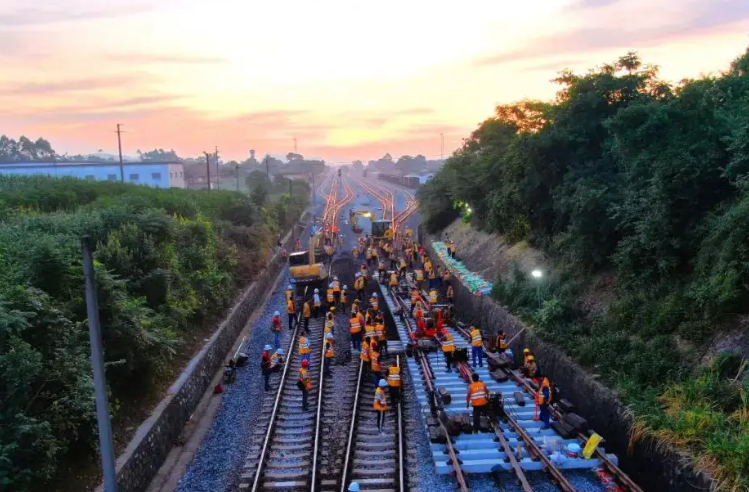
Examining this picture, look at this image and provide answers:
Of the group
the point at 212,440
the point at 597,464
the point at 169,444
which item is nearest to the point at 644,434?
the point at 597,464

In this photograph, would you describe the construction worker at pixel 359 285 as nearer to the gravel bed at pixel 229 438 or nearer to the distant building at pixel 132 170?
the gravel bed at pixel 229 438

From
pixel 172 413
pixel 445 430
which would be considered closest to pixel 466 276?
pixel 445 430

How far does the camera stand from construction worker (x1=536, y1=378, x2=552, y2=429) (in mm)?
12055

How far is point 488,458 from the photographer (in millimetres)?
10992

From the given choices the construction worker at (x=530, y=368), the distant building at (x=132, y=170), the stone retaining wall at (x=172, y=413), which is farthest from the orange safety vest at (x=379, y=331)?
the distant building at (x=132, y=170)

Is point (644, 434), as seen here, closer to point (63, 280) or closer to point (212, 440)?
point (212, 440)

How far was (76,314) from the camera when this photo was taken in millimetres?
11797

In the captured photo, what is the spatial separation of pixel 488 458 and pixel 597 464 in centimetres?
205

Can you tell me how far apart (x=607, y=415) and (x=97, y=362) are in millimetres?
9973

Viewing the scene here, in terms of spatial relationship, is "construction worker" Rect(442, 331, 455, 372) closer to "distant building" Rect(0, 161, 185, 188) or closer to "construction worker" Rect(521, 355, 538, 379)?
"construction worker" Rect(521, 355, 538, 379)

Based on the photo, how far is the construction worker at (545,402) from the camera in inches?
475

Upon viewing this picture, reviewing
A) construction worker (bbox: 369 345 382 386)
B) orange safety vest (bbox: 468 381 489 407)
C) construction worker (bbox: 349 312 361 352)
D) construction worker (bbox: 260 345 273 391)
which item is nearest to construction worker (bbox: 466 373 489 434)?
orange safety vest (bbox: 468 381 489 407)

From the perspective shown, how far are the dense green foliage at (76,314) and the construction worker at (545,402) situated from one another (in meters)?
8.85

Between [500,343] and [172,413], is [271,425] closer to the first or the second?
[172,413]
